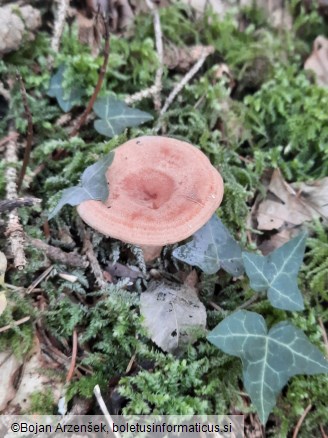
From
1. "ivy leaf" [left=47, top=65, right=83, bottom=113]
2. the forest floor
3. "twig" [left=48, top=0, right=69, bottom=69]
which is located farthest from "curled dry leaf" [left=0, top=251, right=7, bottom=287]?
"twig" [left=48, top=0, right=69, bottom=69]

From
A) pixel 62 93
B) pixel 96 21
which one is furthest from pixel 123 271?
pixel 96 21

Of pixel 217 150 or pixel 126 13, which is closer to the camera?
pixel 217 150

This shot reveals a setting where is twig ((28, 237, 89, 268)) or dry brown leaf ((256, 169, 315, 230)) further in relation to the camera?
dry brown leaf ((256, 169, 315, 230))

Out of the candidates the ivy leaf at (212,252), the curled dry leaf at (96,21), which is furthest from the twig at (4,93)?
the ivy leaf at (212,252)

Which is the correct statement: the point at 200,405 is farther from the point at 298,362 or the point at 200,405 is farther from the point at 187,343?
the point at 298,362

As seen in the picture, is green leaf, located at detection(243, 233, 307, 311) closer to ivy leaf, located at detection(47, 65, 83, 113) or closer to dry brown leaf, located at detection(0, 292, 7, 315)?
dry brown leaf, located at detection(0, 292, 7, 315)

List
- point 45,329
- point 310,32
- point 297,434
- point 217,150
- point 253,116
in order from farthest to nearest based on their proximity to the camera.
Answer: point 310,32 < point 253,116 < point 217,150 < point 45,329 < point 297,434

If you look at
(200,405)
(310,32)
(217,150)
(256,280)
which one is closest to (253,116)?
(217,150)

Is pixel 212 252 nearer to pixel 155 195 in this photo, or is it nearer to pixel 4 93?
pixel 155 195
